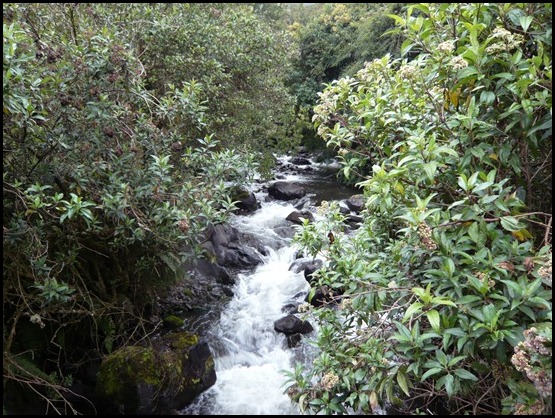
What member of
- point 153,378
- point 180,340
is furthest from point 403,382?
point 180,340

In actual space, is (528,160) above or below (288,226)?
above

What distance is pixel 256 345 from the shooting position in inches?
212

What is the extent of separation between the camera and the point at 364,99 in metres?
2.87

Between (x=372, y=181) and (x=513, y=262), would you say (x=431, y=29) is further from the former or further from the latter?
(x=513, y=262)

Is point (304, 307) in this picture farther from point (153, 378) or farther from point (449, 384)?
point (153, 378)

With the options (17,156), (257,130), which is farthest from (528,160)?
(257,130)

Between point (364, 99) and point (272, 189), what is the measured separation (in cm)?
937

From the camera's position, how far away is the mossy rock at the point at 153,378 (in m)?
3.91

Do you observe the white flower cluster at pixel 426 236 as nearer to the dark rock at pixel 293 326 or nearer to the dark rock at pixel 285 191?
the dark rock at pixel 293 326

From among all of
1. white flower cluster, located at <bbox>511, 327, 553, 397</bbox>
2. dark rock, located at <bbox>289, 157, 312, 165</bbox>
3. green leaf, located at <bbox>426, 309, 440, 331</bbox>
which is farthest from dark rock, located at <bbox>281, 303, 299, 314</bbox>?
dark rock, located at <bbox>289, 157, 312, 165</bbox>

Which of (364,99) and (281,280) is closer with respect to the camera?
(364,99)

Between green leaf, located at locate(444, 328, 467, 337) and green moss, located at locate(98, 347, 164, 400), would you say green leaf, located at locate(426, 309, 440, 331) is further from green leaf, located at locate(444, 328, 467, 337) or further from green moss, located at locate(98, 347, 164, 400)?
green moss, located at locate(98, 347, 164, 400)

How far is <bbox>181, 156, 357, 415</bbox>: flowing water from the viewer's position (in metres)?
4.31

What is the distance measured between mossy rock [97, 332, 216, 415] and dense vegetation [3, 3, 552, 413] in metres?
0.39
